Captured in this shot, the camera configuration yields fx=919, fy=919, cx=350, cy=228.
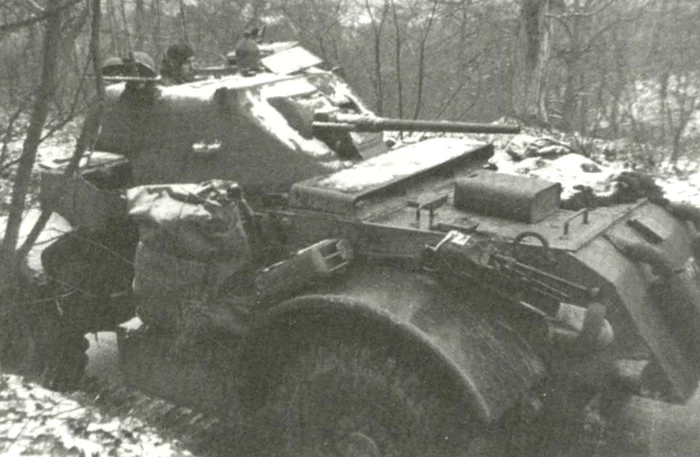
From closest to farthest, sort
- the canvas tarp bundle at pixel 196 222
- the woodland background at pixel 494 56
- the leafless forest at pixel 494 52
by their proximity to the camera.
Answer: the canvas tarp bundle at pixel 196 222, the woodland background at pixel 494 56, the leafless forest at pixel 494 52

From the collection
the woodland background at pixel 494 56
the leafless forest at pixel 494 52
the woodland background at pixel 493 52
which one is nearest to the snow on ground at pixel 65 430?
the woodland background at pixel 494 56

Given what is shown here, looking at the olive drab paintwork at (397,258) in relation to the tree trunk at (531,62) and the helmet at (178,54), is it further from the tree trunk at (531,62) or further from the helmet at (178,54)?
the tree trunk at (531,62)

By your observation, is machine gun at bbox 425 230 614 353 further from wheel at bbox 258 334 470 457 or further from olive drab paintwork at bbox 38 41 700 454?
wheel at bbox 258 334 470 457

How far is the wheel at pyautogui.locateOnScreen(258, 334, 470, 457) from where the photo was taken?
176 inches

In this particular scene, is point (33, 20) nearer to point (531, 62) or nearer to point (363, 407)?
point (363, 407)

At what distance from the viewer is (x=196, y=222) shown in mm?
5328

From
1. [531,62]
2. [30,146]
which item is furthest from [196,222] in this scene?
[531,62]

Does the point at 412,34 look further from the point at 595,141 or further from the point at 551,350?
the point at 551,350

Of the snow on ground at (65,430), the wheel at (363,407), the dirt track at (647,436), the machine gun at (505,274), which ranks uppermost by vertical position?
the machine gun at (505,274)

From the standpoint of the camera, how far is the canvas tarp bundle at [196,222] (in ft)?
17.5

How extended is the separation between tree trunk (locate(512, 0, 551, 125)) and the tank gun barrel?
31.9 ft

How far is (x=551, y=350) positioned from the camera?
183 inches

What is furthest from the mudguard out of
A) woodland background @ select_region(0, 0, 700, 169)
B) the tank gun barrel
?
woodland background @ select_region(0, 0, 700, 169)

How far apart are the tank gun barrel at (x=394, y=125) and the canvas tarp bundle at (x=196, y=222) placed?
0.96m
